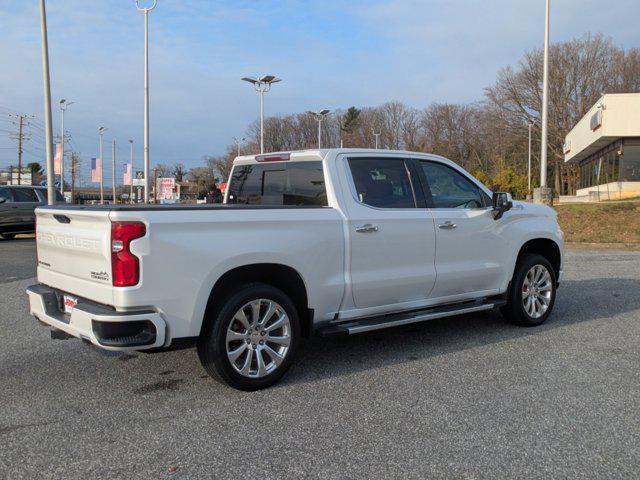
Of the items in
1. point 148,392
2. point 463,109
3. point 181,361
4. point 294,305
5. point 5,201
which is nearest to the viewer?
point 148,392

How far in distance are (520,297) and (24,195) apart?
17.0 meters

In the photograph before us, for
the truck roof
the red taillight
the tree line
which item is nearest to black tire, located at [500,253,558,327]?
the truck roof

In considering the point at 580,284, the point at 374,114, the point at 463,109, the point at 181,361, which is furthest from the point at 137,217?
the point at 374,114

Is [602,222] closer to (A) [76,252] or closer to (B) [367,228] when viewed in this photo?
(B) [367,228]

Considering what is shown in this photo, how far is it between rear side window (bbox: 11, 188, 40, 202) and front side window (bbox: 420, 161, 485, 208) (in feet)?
54.0

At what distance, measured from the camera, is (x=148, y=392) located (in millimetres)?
4445

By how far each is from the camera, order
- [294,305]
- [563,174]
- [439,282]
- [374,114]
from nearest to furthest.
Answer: [294,305], [439,282], [563,174], [374,114]

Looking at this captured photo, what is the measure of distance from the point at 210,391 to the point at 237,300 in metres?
0.77

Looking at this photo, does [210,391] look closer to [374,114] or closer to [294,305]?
[294,305]

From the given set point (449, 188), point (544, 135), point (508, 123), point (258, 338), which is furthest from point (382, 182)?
point (508, 123)

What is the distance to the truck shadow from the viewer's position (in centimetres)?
514

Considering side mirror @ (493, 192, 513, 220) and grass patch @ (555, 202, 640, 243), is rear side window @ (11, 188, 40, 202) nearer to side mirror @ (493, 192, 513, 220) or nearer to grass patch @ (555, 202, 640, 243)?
side mirror @ (493, 192, 513, 220)

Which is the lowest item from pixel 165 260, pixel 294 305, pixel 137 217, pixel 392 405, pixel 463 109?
pixel 392 405

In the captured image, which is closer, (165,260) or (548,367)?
(165,260)
